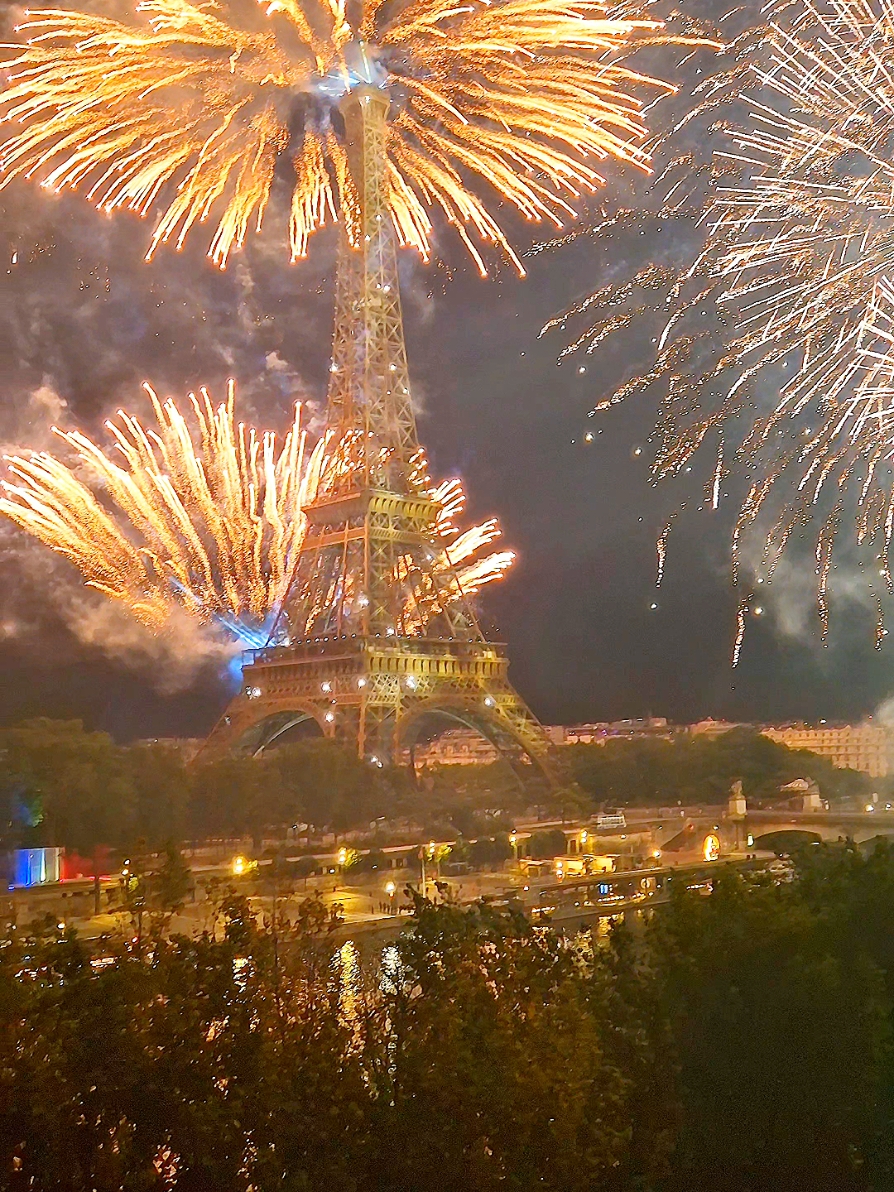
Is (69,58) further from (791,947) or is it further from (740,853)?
(740,853)

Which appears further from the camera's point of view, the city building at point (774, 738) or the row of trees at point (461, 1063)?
the city building at point (774, 738)

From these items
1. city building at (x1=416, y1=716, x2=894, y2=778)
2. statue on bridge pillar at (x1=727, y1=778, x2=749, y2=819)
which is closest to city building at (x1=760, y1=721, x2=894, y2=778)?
city building at (x1=416, y1=716, x2=894, y2=778)

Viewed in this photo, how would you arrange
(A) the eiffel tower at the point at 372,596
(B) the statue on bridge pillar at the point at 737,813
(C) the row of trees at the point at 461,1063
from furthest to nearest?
(B) the statue on bridge pillar at the point at 737,813
(A) the eiffel tower at the point at 372,596
(C) the row of trees at the point at 461,1063

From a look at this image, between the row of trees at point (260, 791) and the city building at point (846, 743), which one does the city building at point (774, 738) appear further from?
the row of trees at point (260, 791)

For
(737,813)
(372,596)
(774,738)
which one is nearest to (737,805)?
(737,813)

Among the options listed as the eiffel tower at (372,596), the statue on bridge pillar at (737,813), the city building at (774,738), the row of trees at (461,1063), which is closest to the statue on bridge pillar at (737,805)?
the statue on bridge pillar at (737,813)

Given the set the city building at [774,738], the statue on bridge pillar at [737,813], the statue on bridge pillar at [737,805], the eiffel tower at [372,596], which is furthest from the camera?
the city building at [774,738]
